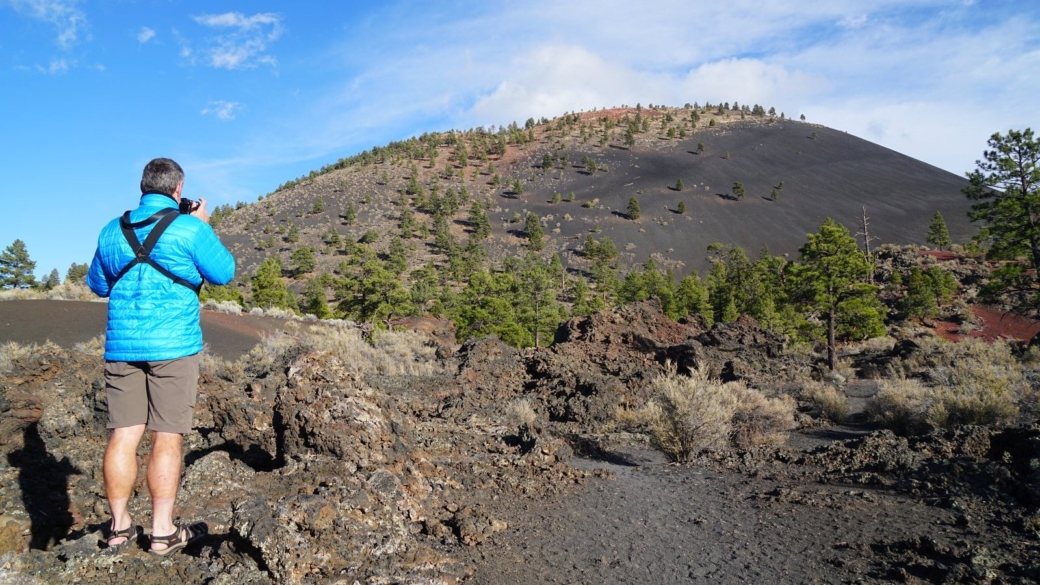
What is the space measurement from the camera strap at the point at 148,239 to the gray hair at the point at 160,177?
0.20m

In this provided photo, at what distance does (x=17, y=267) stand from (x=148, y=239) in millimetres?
44651

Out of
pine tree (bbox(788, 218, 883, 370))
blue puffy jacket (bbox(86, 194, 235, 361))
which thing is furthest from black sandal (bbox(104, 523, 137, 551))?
pine tree (bbox(788, 218, 883, 370))

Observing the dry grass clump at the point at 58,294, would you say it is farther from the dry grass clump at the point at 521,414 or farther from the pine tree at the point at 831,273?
the pine tree at the point at 831,273

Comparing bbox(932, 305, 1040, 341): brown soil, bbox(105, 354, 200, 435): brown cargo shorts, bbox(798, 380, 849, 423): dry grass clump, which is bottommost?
bbox(932, 305, 1040, 341): brown soil

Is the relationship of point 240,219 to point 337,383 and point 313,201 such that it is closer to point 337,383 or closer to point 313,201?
point 313,201

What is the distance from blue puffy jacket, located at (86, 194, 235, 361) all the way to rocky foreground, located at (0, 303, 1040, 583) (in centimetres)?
92

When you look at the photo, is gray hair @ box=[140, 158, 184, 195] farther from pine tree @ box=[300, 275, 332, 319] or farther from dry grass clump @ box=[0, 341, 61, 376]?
pine tree @ box=[300, 275, 332, 319]

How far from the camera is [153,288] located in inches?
106

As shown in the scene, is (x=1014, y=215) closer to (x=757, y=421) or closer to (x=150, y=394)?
(x=757, y=421)

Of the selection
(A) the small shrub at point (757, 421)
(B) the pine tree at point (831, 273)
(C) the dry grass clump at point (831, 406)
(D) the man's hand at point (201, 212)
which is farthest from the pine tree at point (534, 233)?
(D) the man's hand at point (201, 212)

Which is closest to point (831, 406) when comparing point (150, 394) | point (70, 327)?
point (150, 394)

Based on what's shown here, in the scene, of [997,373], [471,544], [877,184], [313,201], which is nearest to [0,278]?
[471,544]

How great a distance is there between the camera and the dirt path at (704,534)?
3.48 m

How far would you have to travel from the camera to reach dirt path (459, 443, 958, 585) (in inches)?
137
